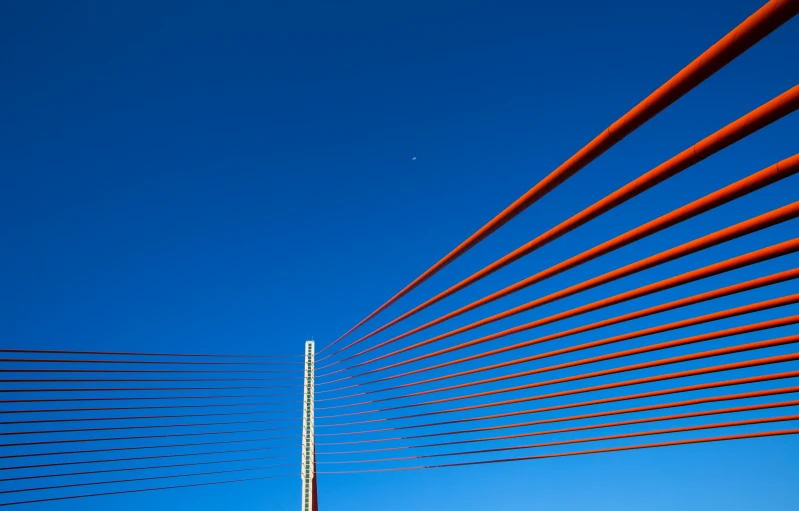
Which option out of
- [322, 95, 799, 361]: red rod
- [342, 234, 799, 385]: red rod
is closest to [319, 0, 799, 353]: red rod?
[322, 95, 799, 361]: red rod

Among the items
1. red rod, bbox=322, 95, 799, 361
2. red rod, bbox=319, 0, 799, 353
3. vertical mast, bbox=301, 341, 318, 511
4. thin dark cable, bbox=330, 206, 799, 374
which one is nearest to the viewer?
red rod, bbox=319, 0, 799, 353

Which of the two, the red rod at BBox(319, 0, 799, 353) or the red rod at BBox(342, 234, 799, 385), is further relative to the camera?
the red rod at BBox(342, 234, 799, 385)

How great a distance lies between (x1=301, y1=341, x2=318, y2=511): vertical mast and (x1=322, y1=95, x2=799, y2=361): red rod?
7951mm

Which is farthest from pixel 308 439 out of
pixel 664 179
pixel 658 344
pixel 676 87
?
pixel 676 87

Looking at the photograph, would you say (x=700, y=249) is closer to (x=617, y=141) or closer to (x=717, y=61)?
(x=617, y=141)

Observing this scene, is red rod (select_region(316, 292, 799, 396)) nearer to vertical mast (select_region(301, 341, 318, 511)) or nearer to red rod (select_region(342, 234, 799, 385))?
red rod (select_region(342, 234, 799, 385))

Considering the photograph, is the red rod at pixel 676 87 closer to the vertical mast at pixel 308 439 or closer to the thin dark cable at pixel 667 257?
the thin dark cable at pixel 667 257

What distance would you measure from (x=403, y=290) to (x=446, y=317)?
0.71m

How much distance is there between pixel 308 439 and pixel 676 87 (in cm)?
1145

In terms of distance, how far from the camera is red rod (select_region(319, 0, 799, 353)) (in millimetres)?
2514

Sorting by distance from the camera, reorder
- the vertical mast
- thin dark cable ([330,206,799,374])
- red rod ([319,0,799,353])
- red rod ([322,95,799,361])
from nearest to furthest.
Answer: red rod ([319,0,799,353]), red rod ([322,95,799,361]), thin dark cable ([330,206,799,374]), the vertical mast

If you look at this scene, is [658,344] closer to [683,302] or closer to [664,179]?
[683,302]

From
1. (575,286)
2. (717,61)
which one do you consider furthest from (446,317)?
(717,61)

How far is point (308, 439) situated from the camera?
12727 millimetres
